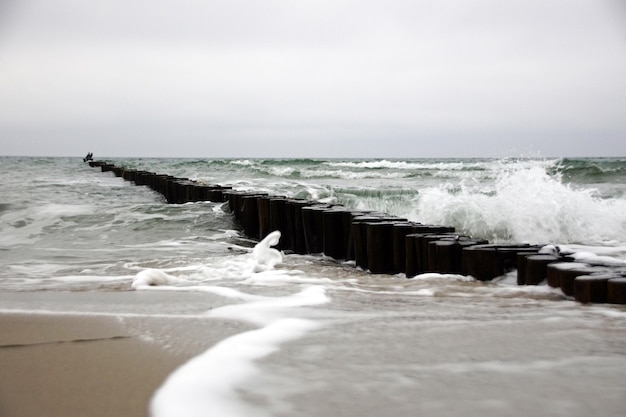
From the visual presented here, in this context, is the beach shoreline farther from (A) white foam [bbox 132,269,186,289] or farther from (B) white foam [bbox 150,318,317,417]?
(A) white foam [bbox 132,269,186,289]

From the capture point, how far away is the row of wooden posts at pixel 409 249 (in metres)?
3.60

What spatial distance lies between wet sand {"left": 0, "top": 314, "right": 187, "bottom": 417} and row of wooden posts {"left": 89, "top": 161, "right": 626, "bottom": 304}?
2387 mm

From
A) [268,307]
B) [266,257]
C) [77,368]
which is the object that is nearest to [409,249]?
[266,257]

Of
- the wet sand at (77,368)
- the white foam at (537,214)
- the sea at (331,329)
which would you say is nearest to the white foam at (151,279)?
the sea at (331,329)

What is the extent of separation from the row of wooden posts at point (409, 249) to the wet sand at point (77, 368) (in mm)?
2387

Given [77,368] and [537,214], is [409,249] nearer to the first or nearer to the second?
[77,368]

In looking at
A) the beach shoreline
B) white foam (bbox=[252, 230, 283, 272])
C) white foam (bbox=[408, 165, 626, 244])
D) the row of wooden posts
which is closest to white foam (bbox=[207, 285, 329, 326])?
the beach shoreline

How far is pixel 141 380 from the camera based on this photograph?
207 centimetres

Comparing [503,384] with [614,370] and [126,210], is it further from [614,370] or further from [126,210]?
[126,210]

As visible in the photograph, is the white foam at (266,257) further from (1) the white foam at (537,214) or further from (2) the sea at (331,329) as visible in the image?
(1) the white foam at (537,214)

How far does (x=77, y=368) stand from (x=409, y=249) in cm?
296

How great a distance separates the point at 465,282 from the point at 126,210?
6425 mm

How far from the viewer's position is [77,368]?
217 centimetres

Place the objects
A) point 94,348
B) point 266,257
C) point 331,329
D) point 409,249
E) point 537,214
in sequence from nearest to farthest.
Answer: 1. point 94,348
2. point 331,329
3. point 409,249
4. point 266,257
5. point 537,214
